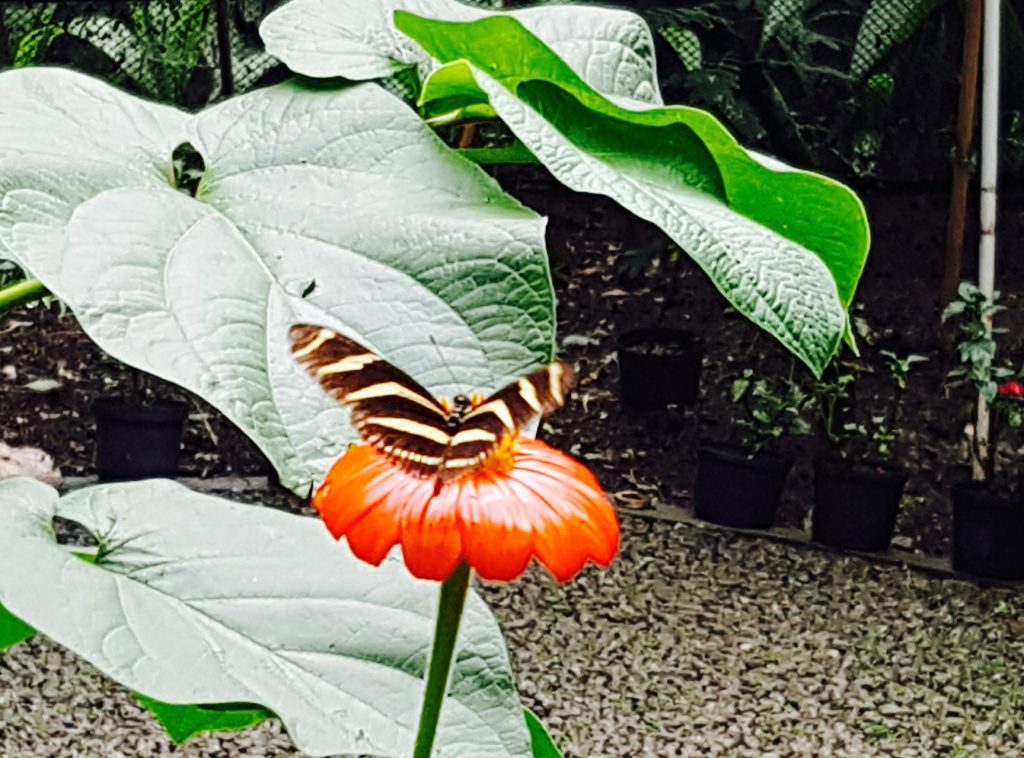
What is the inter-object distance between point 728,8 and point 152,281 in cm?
A: 383

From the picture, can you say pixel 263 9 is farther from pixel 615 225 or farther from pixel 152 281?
pixel 152 281

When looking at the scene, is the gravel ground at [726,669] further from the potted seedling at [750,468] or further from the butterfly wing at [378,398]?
the butterfly wing at [378,398]

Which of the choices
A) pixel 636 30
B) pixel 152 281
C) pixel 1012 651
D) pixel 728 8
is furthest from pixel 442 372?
pixel 728 8

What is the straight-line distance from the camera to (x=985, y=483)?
3.02 meters

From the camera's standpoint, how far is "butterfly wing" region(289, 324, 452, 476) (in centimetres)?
24

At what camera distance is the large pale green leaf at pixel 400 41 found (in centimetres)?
34

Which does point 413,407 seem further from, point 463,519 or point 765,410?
point 765,410

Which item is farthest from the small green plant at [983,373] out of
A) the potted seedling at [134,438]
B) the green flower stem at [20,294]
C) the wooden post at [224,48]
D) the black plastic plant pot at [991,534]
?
the green flower stem at [20,294]

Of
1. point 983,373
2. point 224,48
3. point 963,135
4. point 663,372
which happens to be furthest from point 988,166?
point 224,48

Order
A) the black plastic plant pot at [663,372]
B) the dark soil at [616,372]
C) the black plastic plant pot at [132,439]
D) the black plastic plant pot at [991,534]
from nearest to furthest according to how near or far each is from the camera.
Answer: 1. the black plastic plant pot at [991,534]
2. the black plastic plant pot at [132,439]
3. the dark soil at [616,372]
4. the black plastic plant pot at [663,372]

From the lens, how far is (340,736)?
287mm

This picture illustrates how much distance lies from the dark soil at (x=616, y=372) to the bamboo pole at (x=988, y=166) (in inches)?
3.1

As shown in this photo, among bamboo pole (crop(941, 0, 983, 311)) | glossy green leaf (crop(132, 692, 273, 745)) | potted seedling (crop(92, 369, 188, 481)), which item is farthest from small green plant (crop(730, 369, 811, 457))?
glossy green leaf (crop(132, 692, 273, 745))

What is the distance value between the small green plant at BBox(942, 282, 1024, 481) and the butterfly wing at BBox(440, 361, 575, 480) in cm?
289
